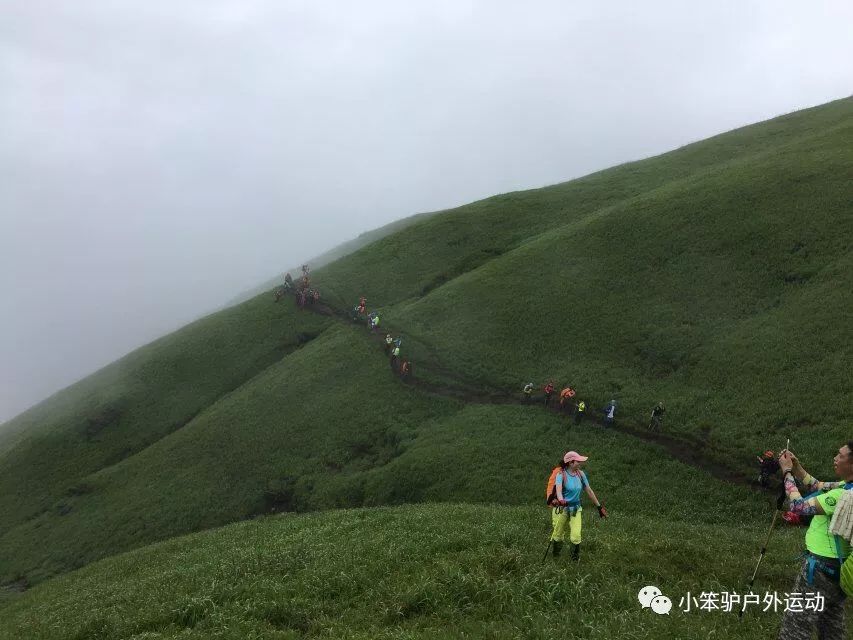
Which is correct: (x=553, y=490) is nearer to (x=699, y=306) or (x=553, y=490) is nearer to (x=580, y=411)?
(x=580, y=411)

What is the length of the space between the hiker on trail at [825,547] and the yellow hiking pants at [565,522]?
5.90m

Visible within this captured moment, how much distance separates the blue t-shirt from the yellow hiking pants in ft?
1.20

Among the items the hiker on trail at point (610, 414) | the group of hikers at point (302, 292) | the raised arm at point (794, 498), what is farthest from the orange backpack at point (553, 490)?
the group of hikers at point (302, 292)

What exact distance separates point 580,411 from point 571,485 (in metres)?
24.2

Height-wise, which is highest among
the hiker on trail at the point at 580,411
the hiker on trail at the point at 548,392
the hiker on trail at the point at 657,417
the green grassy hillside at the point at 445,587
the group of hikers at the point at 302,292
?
the group of hikers at the point at 302,292

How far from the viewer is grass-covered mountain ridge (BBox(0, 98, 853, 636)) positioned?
109ft

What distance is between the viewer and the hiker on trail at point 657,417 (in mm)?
34022

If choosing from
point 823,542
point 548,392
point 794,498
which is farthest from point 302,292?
point 823,542

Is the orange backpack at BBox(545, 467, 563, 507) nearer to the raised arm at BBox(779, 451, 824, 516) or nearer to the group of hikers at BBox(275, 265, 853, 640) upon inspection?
the group of hikers at BBox(275, 265, 853, 640)

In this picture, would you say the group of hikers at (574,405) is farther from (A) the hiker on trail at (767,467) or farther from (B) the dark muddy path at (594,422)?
(A) the hiker on trail at (767,467)

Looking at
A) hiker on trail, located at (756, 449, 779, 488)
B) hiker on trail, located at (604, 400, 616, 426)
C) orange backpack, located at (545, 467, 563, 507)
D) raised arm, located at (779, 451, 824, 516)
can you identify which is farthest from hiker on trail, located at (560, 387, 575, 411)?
raised arm, located at (779, 451, 824, 516)

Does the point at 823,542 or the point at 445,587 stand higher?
the point at 823,542

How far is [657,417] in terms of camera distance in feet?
113

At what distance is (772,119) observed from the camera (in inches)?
3378
